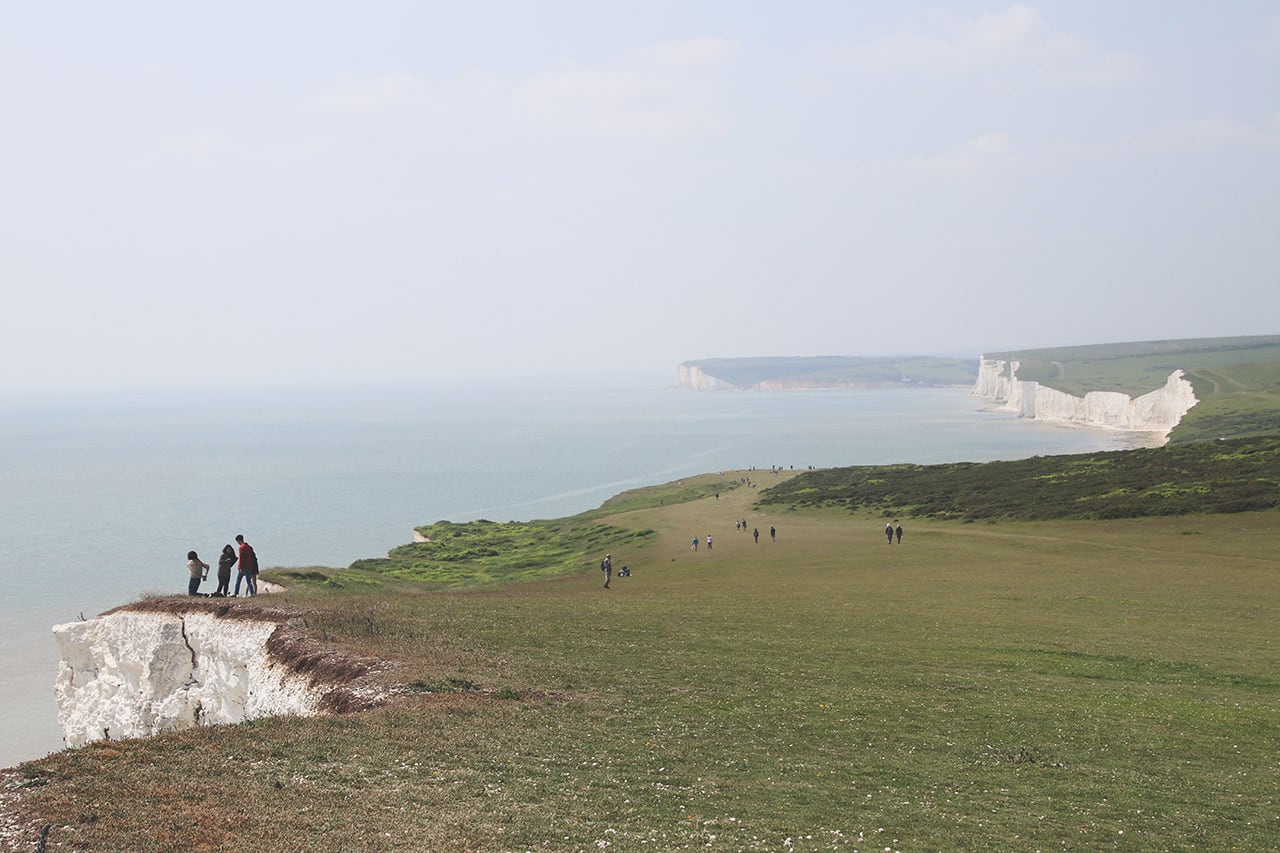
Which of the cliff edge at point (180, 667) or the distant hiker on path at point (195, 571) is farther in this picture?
the distant hiker on path at point (195, 571)

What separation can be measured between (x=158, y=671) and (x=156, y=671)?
93mm

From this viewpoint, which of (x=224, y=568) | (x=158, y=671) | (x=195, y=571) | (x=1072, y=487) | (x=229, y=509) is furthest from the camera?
(x=229, y=509)

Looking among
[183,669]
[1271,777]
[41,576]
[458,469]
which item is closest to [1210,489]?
[1271,777]

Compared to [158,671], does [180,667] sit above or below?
above

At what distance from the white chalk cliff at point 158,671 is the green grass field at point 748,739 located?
2.17 meters

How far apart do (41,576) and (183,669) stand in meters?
74.8

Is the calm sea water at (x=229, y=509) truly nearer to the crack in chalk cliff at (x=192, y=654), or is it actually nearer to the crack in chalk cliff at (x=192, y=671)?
the crack in chalk cliff at (x=192, y=671)

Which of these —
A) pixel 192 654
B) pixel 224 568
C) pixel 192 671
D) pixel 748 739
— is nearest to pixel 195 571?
pixel 224 568


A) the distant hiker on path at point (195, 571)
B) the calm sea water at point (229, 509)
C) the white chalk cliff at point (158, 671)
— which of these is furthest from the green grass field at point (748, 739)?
the calm sea water at point (229, 509)

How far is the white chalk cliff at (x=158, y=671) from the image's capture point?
2695 cm

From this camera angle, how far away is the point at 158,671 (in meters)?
30.9

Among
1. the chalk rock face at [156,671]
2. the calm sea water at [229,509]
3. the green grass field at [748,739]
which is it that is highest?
the green grass field at [748,739]

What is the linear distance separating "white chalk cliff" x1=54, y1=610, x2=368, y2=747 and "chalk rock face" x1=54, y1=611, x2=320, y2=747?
0.11 feet

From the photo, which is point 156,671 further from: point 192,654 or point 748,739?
point 748,739
